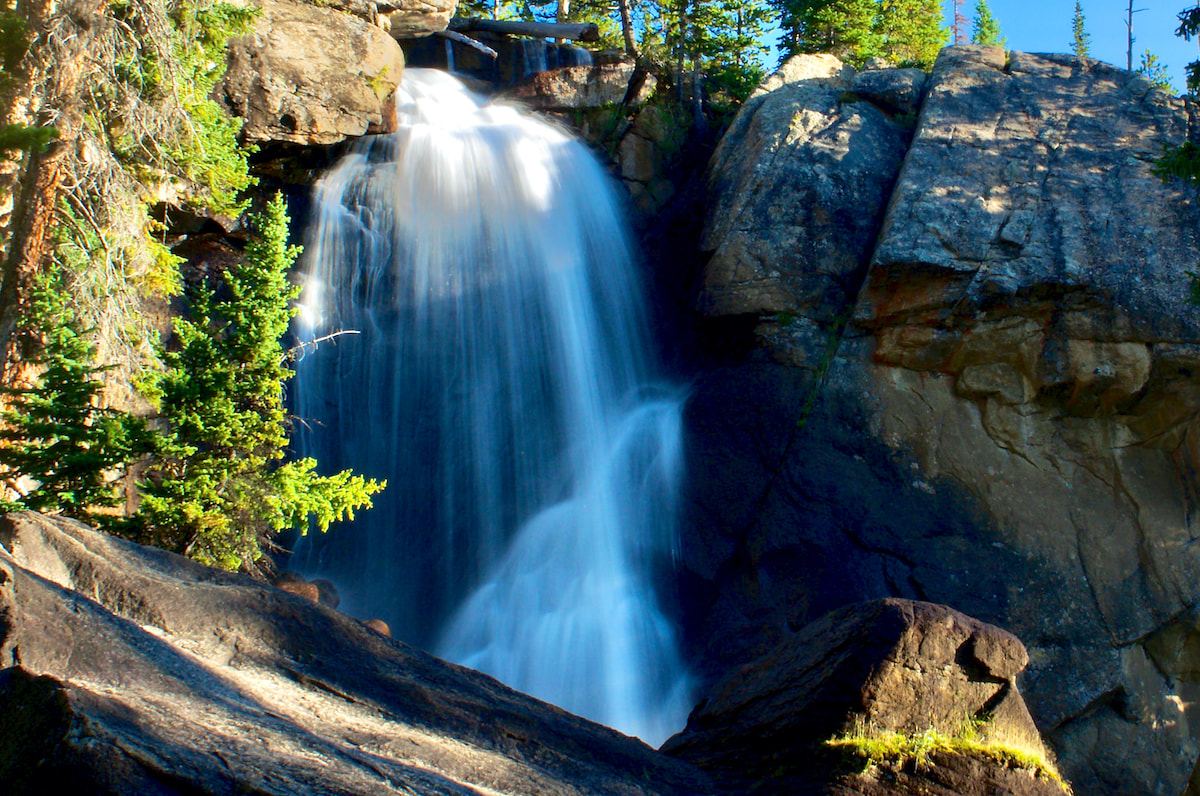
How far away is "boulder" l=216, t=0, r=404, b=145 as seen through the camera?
13039 mm

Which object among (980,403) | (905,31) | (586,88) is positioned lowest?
(980,403)

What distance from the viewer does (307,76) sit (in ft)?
44.6

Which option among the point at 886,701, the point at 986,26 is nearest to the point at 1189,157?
the point at 886,701

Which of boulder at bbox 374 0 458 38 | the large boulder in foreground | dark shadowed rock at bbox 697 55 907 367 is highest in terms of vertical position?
boulder at bbox 374 0 458 38

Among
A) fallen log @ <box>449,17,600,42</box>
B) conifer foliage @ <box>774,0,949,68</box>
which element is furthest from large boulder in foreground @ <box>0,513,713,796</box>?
conifer foliage @ <box>774,0,949,68</box>

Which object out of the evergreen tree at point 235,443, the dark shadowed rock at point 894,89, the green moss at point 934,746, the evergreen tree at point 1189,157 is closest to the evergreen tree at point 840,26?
the dark shadowed rock at point 894,89

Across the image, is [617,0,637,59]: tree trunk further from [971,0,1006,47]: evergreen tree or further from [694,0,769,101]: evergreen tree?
[971,0,1006,47]: evergreen tree

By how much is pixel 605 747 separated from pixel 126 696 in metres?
3.14

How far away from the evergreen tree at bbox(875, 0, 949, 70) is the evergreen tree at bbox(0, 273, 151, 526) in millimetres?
20167

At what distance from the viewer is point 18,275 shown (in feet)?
26.8

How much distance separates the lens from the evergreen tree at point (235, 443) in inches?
299

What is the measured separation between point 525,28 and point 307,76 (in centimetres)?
792

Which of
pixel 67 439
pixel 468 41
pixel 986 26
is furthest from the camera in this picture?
pixel 986 26

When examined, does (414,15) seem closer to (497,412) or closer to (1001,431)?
(497,412)
